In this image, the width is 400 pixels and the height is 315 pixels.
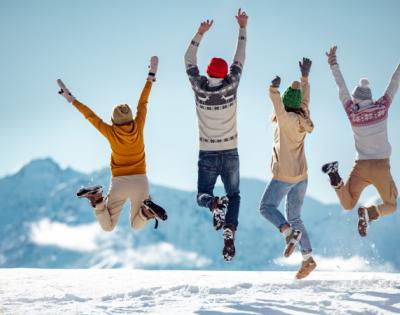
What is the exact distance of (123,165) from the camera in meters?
9.45

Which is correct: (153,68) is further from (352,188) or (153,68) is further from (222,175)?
(352,188)

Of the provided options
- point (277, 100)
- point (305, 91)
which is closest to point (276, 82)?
point (277, 100)

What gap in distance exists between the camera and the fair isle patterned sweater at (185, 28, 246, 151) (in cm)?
921

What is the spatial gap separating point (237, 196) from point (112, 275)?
12.4ft

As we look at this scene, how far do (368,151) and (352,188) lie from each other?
28.7 inches

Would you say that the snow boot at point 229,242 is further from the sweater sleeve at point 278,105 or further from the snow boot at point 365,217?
the snow boot at point 365,217

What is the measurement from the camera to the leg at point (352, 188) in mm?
9883

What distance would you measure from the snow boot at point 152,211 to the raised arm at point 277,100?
7.85 ft

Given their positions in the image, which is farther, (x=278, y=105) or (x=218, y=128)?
(x=218, y=128)

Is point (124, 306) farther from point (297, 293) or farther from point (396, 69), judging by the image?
point (396, 69)

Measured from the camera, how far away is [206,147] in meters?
9.41

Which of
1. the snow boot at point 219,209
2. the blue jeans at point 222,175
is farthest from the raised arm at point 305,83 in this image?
the snow boot at point 219,209

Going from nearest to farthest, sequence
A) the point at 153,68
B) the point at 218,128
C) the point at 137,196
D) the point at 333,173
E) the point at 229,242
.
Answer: the point at 229,242, the point at 218,128, the point at 137,196, the point at 153,68, the point at 333,173

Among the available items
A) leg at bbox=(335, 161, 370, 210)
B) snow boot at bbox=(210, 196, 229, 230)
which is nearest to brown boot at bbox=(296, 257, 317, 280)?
leg at bbox=(335, 161, 370, 210)
